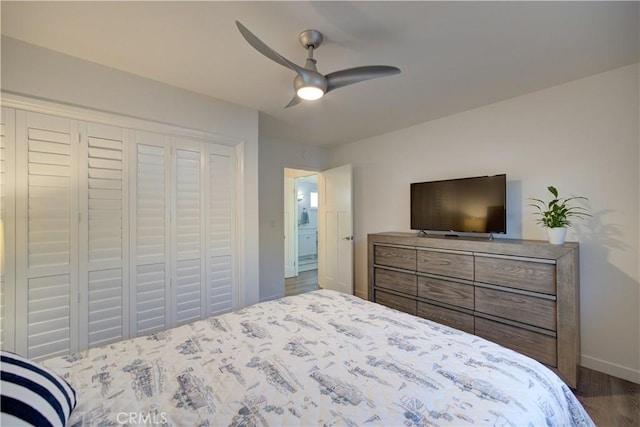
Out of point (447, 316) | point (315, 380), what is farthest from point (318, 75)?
point (447, 316)

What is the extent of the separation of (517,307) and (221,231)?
268cm

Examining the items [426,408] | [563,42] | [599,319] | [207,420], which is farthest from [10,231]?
[599,319]

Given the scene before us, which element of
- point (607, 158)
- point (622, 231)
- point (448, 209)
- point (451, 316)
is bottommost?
point (451, 316)

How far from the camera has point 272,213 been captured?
13.4 feet

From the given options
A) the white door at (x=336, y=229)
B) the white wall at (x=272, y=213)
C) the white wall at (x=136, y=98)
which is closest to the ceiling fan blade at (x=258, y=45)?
the white wall at (x=136, y=98)

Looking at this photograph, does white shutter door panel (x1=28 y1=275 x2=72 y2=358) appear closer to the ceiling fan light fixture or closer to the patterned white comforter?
the patterned white comforter

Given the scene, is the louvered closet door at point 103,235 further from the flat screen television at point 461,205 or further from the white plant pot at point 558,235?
the white plant pot at point 558,235

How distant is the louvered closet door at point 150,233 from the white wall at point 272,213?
1.58m

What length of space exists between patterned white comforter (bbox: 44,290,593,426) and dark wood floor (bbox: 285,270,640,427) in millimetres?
1058

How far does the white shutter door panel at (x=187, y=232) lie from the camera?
8.32 ft

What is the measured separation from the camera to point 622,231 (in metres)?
2.14

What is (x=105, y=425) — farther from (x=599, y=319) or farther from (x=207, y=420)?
(x=599, y=319)

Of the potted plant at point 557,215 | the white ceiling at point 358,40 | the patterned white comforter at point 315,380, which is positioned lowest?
the patterned white comforter at point 315,380

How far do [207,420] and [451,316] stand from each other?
233cm
